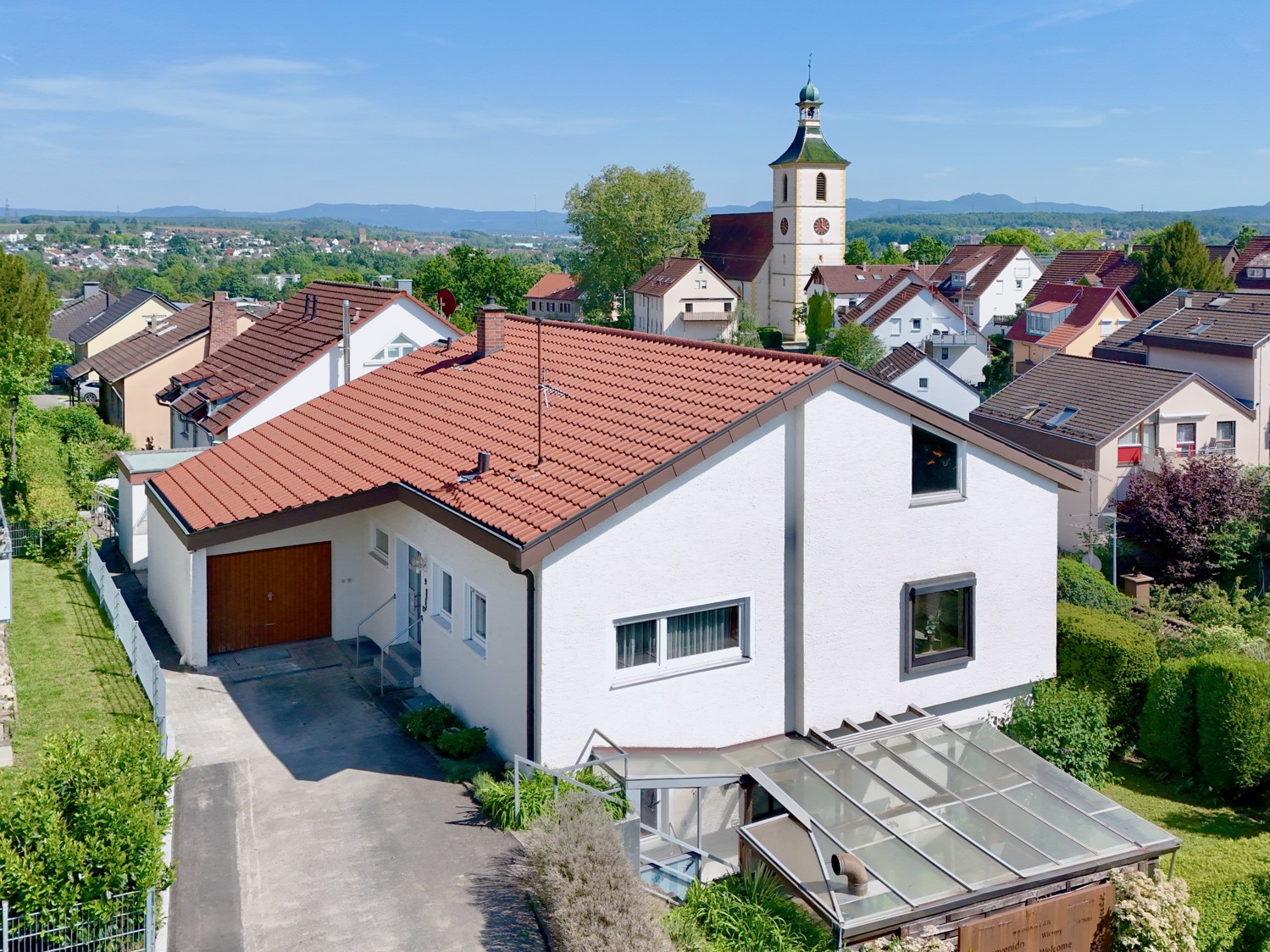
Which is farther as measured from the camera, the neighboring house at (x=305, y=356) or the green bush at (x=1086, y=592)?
the neighboring house at (x=305, y=356)

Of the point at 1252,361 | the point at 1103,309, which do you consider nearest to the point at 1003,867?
the point at 1252,361

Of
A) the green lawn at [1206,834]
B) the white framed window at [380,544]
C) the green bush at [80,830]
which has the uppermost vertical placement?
the white framed window at [380,544]

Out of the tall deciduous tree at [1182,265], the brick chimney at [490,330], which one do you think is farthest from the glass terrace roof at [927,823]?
the tall deciduous tree at [1182,265]

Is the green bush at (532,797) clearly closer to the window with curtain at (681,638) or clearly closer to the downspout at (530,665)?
the downspout at (530,665)

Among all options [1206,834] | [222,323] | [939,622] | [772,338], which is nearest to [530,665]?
[939,622]

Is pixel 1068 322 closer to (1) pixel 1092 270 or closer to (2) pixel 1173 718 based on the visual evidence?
(1) pixel 1092 270
